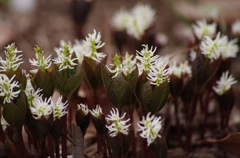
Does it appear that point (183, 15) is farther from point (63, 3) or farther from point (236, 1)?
point (63, 3)

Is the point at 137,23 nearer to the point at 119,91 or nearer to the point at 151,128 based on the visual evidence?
→ the point at 119,91

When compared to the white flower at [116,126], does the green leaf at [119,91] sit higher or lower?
higher

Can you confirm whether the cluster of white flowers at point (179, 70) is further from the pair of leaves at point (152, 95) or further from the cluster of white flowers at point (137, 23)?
the cluster of white flowers at point (137, 23)

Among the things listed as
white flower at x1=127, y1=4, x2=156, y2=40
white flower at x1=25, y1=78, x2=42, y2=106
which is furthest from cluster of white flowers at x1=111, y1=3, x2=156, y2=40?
white flower at x1=25, y1=78, x2=42, y2=106

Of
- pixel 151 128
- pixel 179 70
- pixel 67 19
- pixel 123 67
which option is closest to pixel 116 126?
pixel 151 128

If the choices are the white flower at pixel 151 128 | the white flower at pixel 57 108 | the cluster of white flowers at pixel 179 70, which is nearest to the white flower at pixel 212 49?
the cluster of white flowers at pixel 179 70

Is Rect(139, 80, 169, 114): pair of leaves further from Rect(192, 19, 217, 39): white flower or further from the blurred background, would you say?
the blurred background
